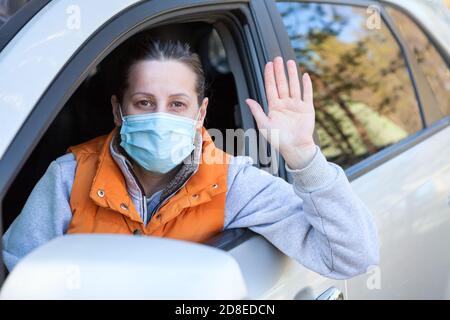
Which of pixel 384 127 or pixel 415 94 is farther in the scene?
pixel 415 94

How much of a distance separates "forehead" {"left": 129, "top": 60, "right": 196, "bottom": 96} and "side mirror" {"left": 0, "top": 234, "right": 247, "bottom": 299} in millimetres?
922

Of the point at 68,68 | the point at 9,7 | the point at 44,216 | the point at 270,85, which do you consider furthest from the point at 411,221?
the point at 9,7

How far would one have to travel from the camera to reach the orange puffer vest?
75.9 inches

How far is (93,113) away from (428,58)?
164 centimetres

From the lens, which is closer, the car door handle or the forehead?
the car door handle

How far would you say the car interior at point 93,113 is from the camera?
8.49ft

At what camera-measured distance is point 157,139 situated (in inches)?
78.5

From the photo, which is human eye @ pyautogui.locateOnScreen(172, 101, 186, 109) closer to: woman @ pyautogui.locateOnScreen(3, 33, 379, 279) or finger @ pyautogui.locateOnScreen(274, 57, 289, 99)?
woman @ pyautogui.locateOnScreen(3, 33, 379, 279)

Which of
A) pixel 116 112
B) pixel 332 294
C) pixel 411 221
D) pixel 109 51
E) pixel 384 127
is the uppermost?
pixel 109 51

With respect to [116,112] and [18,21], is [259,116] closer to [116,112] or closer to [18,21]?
[116,112]

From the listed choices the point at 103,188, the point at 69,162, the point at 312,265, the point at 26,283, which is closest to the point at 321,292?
the point at 312,265

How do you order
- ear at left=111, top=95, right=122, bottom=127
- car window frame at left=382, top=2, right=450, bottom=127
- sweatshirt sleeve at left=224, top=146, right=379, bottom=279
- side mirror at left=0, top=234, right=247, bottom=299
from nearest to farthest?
side mirror at left=0, top=234, right=247, bottom=299
sweatshirt sleeve at left=224, top=146, right=379, bottom=279
ear at left=111, top=95, right=122, bottom=127
car window frame at left=382, top=2, right=450, bottom=127

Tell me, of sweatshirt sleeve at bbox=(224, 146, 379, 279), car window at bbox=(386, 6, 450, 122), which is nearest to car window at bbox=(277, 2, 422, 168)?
car window at bbox=(386, 6, 450, 122)

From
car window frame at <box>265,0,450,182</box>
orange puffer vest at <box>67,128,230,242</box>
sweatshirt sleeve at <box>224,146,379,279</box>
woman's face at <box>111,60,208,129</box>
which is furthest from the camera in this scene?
car window frame at <box>265,0,450,182</box>
